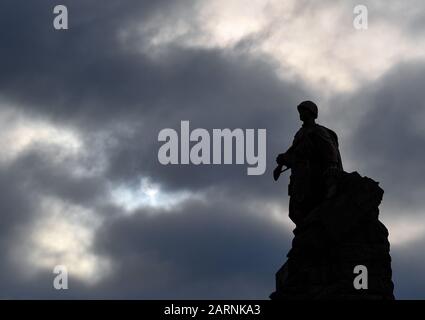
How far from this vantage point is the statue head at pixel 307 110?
28.3m

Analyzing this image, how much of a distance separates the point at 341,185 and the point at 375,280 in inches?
93.3

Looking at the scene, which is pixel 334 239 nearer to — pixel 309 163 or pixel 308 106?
pixel 309 163

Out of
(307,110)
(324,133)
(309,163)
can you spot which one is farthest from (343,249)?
(307,110)

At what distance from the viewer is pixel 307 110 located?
28.3 metres

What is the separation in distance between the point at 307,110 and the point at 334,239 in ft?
11.8

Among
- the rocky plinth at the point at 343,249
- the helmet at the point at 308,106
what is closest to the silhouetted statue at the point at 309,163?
the helmet at the point at 308,106

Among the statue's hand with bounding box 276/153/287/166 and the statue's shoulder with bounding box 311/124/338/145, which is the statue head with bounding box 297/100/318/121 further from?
the statue's hand with bounding box 276/153/287/166

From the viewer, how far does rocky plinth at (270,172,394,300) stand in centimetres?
2617

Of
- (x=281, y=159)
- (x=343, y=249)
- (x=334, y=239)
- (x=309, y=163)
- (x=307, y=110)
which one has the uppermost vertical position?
(x=307, y=110)
